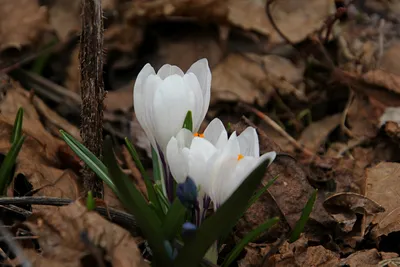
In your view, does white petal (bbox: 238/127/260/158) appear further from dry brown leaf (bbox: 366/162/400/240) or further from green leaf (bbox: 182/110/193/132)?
dry brown leaf (bbox: 366/162/400/240)

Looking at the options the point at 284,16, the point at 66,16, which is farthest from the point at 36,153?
the point at 284,16

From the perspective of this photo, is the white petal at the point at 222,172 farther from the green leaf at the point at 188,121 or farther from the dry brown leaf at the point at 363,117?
the dry brown leaf at the point at 363,117

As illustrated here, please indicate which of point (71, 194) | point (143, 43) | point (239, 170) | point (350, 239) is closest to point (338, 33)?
point (143, 43)

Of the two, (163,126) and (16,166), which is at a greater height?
(163,126)

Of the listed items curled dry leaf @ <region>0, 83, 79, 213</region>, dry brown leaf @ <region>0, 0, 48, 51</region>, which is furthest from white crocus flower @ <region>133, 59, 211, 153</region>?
dry brown leaf @ <region>0, 0, 48, 51</region>

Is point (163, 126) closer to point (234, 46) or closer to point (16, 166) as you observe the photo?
point (16, 166)

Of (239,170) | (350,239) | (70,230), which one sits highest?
(239,170)

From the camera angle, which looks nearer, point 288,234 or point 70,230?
point 70,230

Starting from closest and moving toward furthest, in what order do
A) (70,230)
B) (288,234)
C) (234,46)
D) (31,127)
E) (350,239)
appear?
(70,230)
(288,234)
(350,239)
(31,127)
(234,46)
